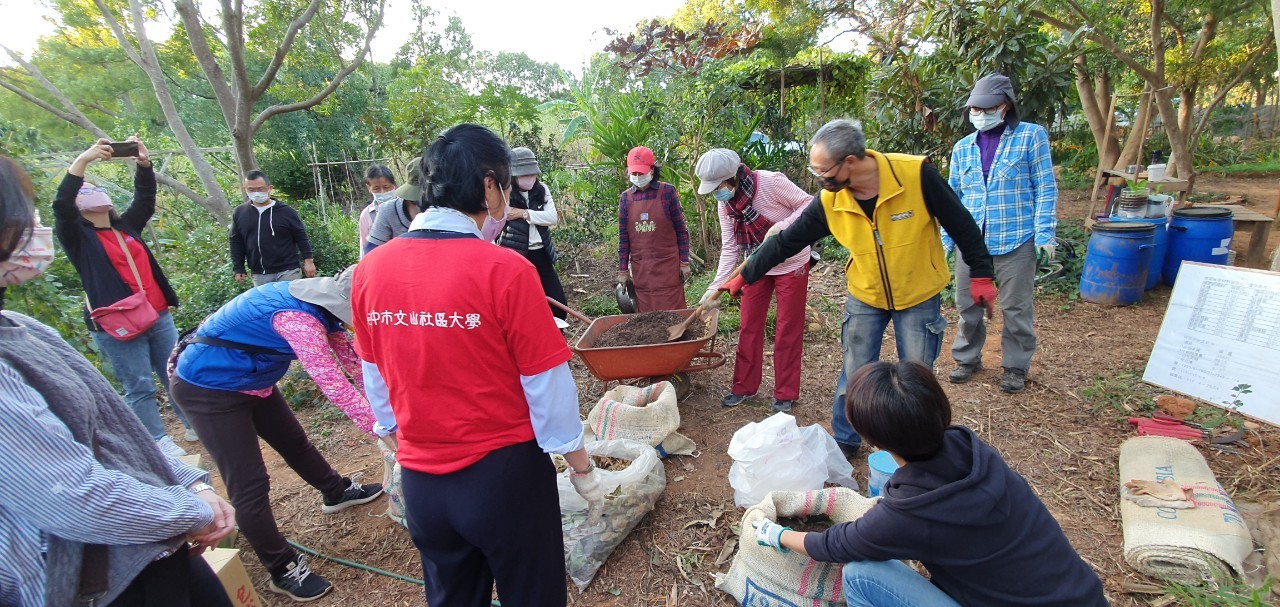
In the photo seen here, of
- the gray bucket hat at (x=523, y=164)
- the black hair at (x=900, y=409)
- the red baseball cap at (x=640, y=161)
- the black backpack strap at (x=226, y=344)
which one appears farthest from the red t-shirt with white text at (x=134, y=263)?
the black hair at (x=900, y=409)

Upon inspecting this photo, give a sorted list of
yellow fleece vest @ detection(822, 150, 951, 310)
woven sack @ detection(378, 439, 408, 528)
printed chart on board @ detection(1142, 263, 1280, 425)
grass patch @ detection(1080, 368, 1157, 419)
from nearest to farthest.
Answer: yellow fleece vest @ detection(822, 150, 951, 310), woven sack @ detection(378, 439, 408, 528), printed chart on board @ detection(1142, 263, 1280, 425), grass patch @ detection(1080, 368, 1157, 419)

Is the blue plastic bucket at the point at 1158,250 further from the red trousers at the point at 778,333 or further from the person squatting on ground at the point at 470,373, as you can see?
the person squatting on ground at the point at 470,373

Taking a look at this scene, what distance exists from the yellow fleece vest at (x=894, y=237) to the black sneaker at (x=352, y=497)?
285 cm

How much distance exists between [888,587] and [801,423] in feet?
6.35

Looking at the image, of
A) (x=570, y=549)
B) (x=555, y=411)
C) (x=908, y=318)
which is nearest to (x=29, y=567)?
(x=555, y=411)

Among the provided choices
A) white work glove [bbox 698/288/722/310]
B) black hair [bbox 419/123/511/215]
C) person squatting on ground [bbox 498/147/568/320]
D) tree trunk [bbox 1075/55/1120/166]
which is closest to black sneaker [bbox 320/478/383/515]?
person squatting on ground [bbox 498/147/568/320]

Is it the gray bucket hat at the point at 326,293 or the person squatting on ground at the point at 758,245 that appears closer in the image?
the gray bucket hat at the point at 326,293

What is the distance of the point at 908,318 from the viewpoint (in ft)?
9.05

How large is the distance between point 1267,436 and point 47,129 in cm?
2546

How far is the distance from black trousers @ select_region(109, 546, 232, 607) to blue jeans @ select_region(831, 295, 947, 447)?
7.83ft

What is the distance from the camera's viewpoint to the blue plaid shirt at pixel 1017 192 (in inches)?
138

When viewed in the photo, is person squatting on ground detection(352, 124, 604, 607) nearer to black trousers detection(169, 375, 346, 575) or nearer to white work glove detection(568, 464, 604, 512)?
white work glove detection(568, 464, 604, 512)

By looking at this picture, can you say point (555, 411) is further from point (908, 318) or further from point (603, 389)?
point (603, 389)

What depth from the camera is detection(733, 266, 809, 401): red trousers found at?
3.47m
